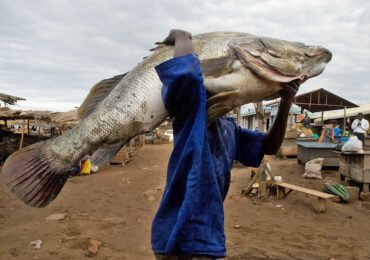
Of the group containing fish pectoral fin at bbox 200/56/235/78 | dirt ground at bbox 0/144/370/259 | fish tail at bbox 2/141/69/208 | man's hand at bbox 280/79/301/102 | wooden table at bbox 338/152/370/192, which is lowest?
dirt ground at bbox 0/144/370/259

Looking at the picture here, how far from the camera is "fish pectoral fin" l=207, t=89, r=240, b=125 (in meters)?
1.76

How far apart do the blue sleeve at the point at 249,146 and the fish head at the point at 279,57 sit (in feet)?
1.91

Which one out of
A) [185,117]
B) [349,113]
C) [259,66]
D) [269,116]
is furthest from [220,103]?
[349,113]

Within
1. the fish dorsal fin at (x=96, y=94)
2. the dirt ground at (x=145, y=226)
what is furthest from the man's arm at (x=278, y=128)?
the dirt ground at (x=145, y=226)

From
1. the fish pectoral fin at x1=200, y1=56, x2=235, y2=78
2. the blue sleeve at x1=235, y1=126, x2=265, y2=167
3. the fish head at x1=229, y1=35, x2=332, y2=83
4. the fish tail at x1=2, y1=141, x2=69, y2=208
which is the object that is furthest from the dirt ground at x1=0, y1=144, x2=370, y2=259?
the fish pectoral fin at x1=200, y1=56, x2=235, y2=78

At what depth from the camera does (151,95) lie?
1877mm

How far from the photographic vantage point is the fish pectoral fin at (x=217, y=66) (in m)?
1.82

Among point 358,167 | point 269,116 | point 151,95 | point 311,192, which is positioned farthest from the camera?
point 269,116

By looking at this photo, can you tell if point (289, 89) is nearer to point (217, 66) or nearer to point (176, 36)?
point (217, 66)

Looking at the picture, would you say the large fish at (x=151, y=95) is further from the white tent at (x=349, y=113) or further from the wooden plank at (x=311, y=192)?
the white tent at (x=349, y=113)

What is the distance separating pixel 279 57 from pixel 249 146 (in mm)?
726

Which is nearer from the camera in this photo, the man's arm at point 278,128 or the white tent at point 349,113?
the man's arm at point 278,128

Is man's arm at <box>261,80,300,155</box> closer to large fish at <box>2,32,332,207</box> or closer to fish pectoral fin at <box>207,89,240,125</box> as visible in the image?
large fish at <box>2,32,332,207</box>

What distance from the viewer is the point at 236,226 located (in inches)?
260
